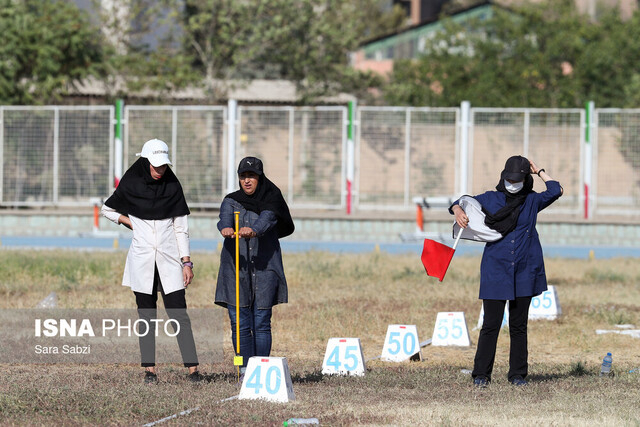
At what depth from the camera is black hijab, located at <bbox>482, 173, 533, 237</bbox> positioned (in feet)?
31.2

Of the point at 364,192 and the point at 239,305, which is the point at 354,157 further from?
the point at 239,305

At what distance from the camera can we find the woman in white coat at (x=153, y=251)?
30.5 ft

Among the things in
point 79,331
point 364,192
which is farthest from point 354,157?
point 79,331

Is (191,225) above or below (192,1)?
below

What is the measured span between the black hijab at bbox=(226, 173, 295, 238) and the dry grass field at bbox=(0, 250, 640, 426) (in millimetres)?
1314

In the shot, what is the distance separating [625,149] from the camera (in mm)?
24750

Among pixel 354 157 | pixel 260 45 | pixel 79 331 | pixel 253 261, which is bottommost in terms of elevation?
pixel 79 331

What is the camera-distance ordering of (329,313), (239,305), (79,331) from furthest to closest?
(329,313)
(79,331)
(239,305)

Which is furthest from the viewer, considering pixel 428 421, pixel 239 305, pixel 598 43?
pixel 598 43

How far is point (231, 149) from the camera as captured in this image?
2473cm

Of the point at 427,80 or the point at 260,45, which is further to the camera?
the point at 427,80

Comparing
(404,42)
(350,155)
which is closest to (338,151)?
(350,155)

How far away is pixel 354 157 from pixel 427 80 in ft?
64.9

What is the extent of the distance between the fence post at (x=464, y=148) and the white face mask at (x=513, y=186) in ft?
→ 48.7
